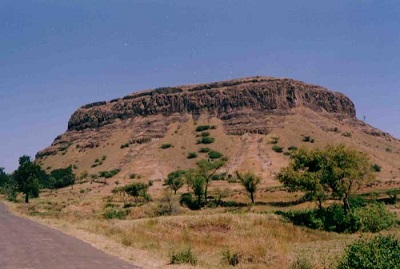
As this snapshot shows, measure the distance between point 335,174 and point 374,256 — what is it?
29.7m

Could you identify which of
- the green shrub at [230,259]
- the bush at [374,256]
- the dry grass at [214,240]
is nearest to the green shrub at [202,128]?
the dry grass at [214,240]

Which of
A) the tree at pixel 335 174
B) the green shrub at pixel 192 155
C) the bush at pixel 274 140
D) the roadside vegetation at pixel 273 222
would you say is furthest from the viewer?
the green shrub at pixel 192 155

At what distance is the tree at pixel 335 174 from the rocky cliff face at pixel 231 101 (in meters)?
85.0

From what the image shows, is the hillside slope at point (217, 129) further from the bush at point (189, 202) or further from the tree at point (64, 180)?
the bush at point (189, 202)

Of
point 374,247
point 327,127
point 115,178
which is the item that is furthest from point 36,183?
point 327,127

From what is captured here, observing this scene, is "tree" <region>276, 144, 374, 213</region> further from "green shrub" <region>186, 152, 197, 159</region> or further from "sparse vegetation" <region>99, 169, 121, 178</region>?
"sparse vegetation" <region>99, 169, 121, 178</region>

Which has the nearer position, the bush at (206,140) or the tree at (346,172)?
→ the tree at (346,172)

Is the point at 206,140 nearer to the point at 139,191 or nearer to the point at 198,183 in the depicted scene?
the point at 139,191

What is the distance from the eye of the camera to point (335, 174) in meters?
40.6

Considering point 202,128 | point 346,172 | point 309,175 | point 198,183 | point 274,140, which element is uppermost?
point 202,128

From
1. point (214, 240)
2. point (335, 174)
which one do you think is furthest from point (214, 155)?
point (214, 240)

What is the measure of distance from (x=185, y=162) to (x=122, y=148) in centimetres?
2920

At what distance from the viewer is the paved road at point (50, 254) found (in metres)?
14.6

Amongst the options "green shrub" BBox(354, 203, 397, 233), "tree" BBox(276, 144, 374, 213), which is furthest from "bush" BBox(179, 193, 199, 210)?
"green shrub" BBox(354, 203, 397, 233)
